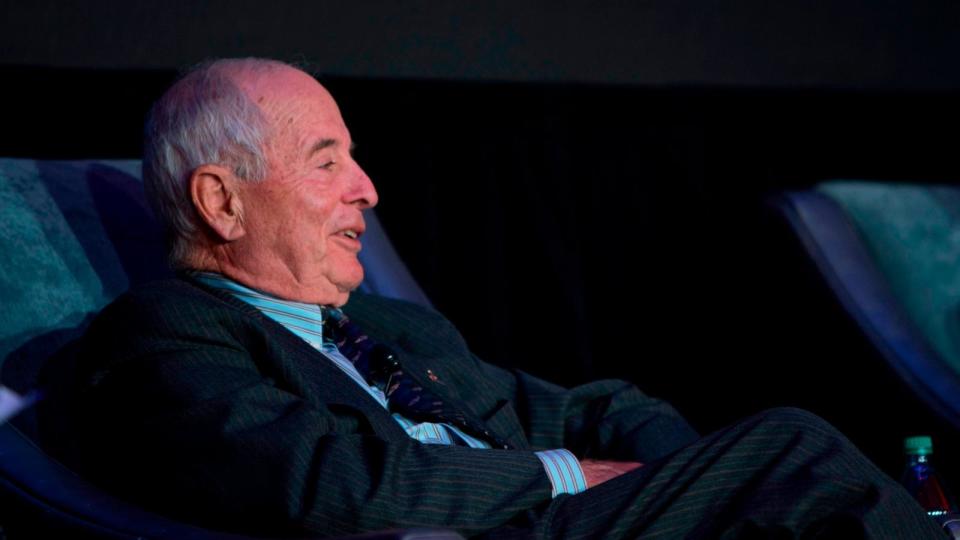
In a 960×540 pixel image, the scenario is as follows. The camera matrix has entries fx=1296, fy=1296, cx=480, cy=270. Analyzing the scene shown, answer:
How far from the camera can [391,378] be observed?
1981mm

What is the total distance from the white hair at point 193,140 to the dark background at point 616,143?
742mm

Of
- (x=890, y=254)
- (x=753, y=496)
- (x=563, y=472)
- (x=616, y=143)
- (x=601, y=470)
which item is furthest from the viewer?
(x=616, y=143)

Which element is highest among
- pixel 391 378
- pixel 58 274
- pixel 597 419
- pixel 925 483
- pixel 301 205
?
pixel 301 205

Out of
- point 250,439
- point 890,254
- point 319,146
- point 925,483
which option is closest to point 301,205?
point 319,146

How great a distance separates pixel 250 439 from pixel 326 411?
180 mm

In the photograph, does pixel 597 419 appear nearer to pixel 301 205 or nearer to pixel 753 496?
pixel 301 205

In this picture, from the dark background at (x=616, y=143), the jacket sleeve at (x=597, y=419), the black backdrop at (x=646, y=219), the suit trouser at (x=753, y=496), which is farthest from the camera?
the black backdrop at (x=646, y=219)

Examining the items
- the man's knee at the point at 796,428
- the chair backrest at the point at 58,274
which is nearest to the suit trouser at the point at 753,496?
the man's knee at the point at 796,428

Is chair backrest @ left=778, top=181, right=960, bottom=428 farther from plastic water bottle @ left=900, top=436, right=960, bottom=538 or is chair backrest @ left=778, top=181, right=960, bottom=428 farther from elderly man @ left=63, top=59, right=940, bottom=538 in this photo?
elderly man @ left=63, top=59, right=940, bottom=538

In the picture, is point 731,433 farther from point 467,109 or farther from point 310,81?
point 467,109

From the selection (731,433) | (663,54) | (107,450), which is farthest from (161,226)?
(663,54)

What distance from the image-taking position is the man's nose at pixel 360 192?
2035 mm

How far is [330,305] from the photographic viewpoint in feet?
6.64

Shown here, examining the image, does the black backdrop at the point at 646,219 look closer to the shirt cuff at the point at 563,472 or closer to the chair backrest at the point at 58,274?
the chair backrest at the point at 58,274
